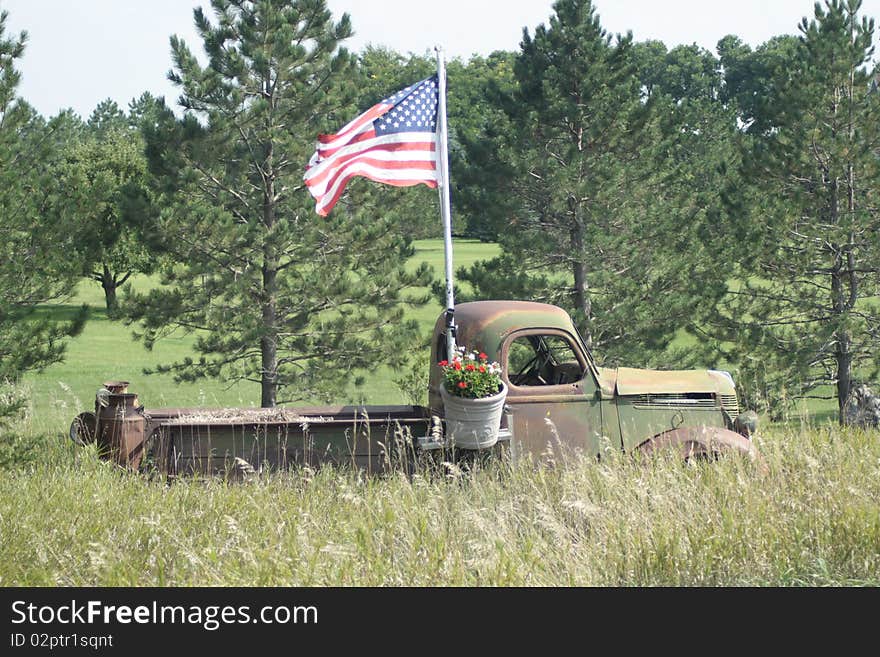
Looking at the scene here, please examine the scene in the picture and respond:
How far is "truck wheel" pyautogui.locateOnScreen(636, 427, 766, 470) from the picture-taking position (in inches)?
352

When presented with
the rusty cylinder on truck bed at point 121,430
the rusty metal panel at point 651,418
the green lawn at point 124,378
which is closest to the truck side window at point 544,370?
the rusty metal panel at point 651,418

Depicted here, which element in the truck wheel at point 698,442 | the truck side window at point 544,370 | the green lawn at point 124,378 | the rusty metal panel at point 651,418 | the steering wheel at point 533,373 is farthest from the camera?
the green lawn at point 124,378

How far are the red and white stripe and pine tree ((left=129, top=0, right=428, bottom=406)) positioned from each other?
6.52m

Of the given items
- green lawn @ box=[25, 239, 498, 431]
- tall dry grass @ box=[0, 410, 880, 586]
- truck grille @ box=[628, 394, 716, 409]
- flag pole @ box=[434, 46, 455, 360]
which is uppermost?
flag pole @ box=[434, 46, 455, 360]

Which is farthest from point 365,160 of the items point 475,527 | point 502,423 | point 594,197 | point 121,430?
point 594,197

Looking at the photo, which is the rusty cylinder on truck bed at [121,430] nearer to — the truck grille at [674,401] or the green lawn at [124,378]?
the truck grille at [674,401]

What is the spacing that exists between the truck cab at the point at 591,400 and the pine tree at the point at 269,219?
25.7 ft

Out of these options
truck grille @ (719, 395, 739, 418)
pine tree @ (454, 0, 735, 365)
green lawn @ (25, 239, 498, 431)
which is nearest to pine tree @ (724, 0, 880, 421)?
pine tree @ (454, 0, 735, 365)

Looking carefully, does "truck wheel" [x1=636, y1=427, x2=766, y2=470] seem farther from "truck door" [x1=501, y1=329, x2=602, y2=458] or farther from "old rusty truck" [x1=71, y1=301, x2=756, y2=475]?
"truck door" [x1=501, y1=329, x2=602, y2=458]

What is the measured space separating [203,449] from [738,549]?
186 inches

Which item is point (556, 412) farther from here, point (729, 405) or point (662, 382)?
point (729, 405)

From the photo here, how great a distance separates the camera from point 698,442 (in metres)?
9.31

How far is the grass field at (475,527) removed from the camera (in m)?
5.91

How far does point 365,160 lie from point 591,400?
10.2ft
